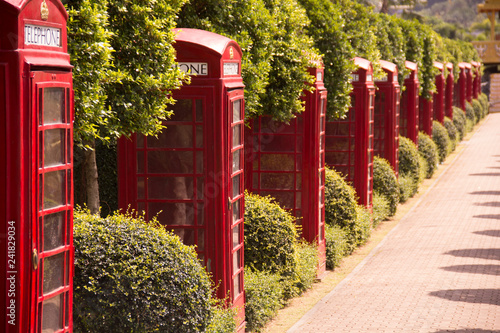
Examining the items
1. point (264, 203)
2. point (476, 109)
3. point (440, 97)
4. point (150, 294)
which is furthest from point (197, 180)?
point (476, 109)

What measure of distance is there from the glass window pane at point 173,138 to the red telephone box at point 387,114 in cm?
1098

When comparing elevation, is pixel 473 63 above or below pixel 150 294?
above

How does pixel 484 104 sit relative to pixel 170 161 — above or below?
above

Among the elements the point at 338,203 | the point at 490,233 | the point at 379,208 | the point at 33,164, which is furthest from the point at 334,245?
the point at 33,164

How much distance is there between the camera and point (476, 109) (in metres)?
47.2

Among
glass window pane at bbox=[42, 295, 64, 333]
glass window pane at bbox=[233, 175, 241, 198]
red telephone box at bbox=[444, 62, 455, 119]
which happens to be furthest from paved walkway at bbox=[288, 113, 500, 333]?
red telephone box at bbox=[444, 62, 455, 119]

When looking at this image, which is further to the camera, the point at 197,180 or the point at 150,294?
the point at 197,180

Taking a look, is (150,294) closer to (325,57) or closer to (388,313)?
(388,313)

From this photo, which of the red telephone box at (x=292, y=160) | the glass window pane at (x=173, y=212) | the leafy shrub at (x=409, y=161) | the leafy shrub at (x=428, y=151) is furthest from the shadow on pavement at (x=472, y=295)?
the leafy shrub at (x=428, y=151)

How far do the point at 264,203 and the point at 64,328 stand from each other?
5.55 meters

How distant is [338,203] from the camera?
47.4 ft

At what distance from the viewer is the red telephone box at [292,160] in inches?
490

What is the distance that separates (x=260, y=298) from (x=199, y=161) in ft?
7.73

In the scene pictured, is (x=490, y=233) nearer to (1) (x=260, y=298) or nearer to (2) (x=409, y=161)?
(2) (x=409, y=161)
